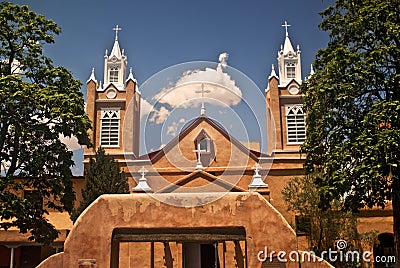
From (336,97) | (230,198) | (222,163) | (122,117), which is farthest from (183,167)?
(230,198)

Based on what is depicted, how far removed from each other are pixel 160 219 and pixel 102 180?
13260 mm

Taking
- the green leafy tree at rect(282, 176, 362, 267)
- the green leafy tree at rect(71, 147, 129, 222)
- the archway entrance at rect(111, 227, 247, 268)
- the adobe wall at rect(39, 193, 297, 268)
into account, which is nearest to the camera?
the adobe wall at rect(39, 193, 297, 268)

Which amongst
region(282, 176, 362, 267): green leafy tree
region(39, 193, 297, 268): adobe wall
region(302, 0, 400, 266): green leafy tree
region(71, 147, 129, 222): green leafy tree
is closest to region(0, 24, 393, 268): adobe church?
region(39, 193, 297, 268): adobe wall

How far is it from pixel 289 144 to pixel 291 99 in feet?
11.1

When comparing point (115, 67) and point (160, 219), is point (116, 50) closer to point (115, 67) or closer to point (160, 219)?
point (115, 67)

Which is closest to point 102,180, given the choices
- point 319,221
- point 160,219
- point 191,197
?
point 319,221

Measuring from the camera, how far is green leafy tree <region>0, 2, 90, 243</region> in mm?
17750

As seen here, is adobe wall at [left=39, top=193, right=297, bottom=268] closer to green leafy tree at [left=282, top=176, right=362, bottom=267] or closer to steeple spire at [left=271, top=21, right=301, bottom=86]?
green leafy tree at [left=282, top=176, right=362, bottom=267]

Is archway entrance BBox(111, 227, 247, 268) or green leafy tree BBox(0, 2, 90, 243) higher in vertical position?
green leafy tree BBox(0, 2, 90, 243)

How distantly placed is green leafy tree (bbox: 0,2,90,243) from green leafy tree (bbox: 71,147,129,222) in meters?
6.05

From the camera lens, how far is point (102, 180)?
26.1m

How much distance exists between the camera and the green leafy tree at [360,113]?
15.7m

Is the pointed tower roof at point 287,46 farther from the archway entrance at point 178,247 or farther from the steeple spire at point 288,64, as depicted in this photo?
the archway entrance at point 178,247

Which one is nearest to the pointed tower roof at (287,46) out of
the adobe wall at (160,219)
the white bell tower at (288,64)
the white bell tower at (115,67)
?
the white bell tower at (288,64)
